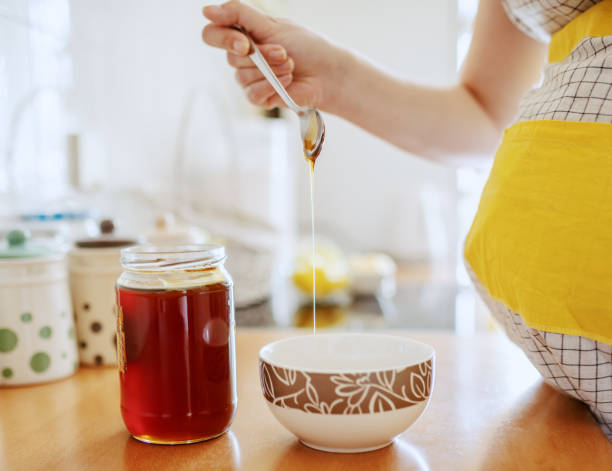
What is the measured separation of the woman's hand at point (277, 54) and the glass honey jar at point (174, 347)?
340 millimetres

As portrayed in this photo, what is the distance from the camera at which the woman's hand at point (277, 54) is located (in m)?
0.79

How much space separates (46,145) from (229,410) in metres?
0.96

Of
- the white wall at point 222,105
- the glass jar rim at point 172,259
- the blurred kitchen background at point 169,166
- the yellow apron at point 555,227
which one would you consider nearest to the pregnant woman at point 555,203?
the yellow apron at point 555,227

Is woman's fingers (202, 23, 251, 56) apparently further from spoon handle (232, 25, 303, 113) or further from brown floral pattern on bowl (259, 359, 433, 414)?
brown floral pattern on bowl (259, 359, 433, 414)

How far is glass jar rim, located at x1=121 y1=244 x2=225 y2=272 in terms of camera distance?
0.55m

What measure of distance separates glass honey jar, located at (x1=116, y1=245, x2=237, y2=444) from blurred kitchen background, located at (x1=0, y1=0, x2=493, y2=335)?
1.31 feet

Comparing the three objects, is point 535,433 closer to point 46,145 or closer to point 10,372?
point 10,372

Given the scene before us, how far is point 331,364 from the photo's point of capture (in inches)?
24.9

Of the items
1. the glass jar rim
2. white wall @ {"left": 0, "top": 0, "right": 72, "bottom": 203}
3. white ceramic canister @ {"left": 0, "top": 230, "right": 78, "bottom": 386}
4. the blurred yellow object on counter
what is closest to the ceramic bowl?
the glass jar rim

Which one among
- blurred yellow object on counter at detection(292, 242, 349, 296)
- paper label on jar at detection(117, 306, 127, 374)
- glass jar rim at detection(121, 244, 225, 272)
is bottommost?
blurred yellow object on counter at detection(292, 242, 349, 296)

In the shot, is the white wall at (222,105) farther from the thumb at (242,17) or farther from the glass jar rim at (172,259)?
the glass jar rim at (172,259)

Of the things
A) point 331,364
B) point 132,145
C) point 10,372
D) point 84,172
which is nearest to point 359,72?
point 331,364

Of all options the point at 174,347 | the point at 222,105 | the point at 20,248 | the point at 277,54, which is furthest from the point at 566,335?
the point at 222,105

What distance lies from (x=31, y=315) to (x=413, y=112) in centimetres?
65
